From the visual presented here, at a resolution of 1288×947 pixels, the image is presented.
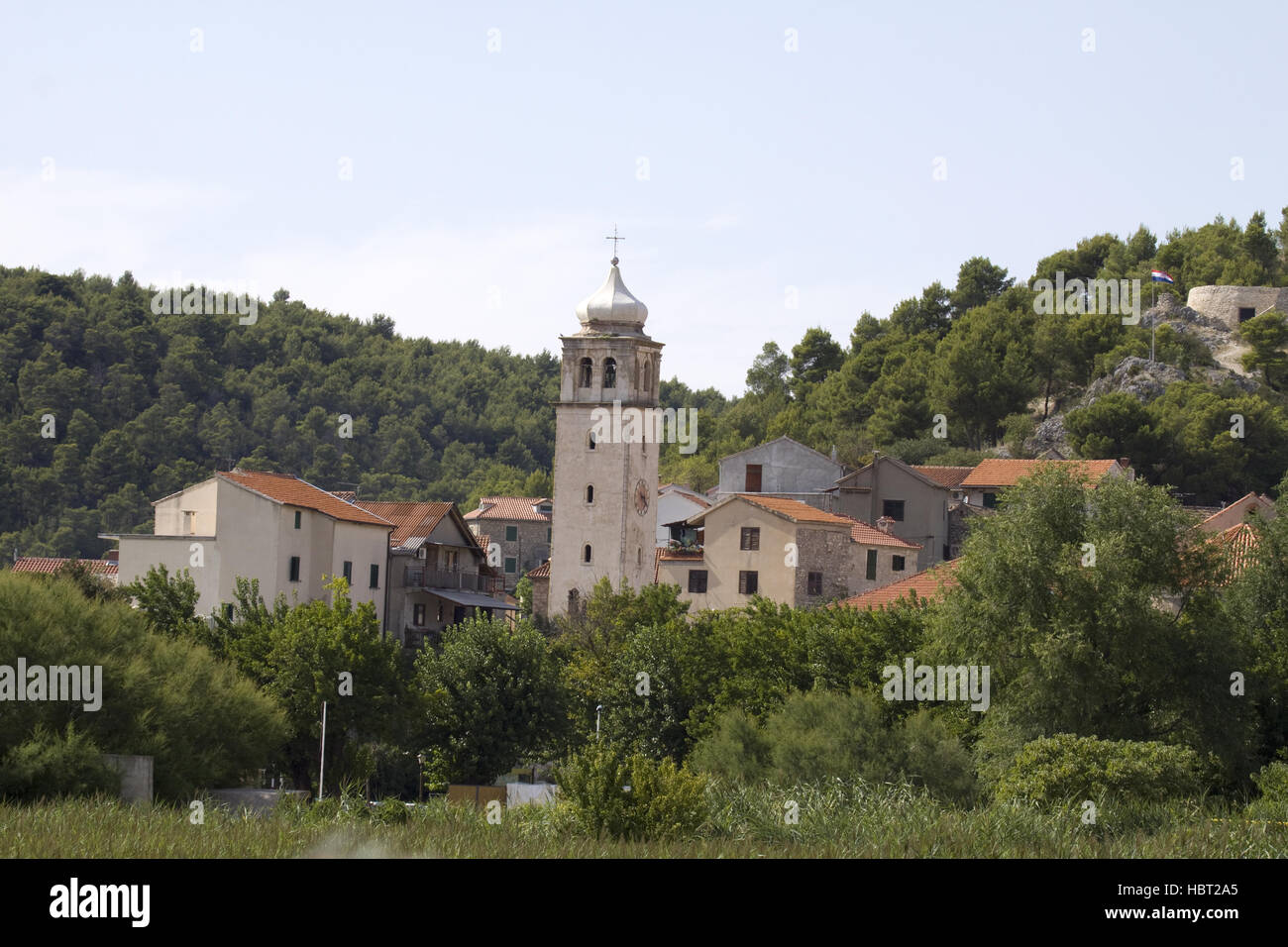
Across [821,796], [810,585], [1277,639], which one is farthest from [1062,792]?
[810,585]

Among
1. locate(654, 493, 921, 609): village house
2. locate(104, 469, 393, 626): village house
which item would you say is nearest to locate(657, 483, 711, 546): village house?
locate(654, 493, 921, 609): village house

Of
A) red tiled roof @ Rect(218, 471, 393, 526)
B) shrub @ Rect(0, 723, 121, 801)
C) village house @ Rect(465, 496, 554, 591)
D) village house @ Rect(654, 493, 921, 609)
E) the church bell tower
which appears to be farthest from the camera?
village house @ Rect(465, 496, 554, 591)

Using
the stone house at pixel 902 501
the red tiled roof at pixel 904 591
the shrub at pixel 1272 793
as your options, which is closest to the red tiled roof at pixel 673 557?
the stone house at pixel 902 501

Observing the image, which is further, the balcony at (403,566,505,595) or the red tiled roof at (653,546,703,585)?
the red tiled roof at (653,546,703,585)

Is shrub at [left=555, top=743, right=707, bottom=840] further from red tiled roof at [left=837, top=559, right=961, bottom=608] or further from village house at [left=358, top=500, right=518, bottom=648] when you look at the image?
village house at [left=358, top=500, right=518, bottom=648]

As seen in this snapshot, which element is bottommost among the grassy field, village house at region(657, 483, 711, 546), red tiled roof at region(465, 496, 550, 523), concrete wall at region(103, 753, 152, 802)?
concrete wall at region(103, 753, 152, 802)

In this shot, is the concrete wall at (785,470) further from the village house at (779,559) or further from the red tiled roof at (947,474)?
the village house at (779,559)

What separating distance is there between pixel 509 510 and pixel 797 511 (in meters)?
42.4

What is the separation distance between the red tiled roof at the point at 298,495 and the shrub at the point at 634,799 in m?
39.3

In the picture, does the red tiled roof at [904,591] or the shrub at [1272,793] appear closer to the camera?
the shrub at [1272,793]

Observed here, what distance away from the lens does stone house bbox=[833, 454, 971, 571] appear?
253 ft

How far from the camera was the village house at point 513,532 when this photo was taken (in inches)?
4250

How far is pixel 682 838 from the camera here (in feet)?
68.7

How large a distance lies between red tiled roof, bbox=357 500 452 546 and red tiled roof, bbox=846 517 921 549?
17.8 meters
